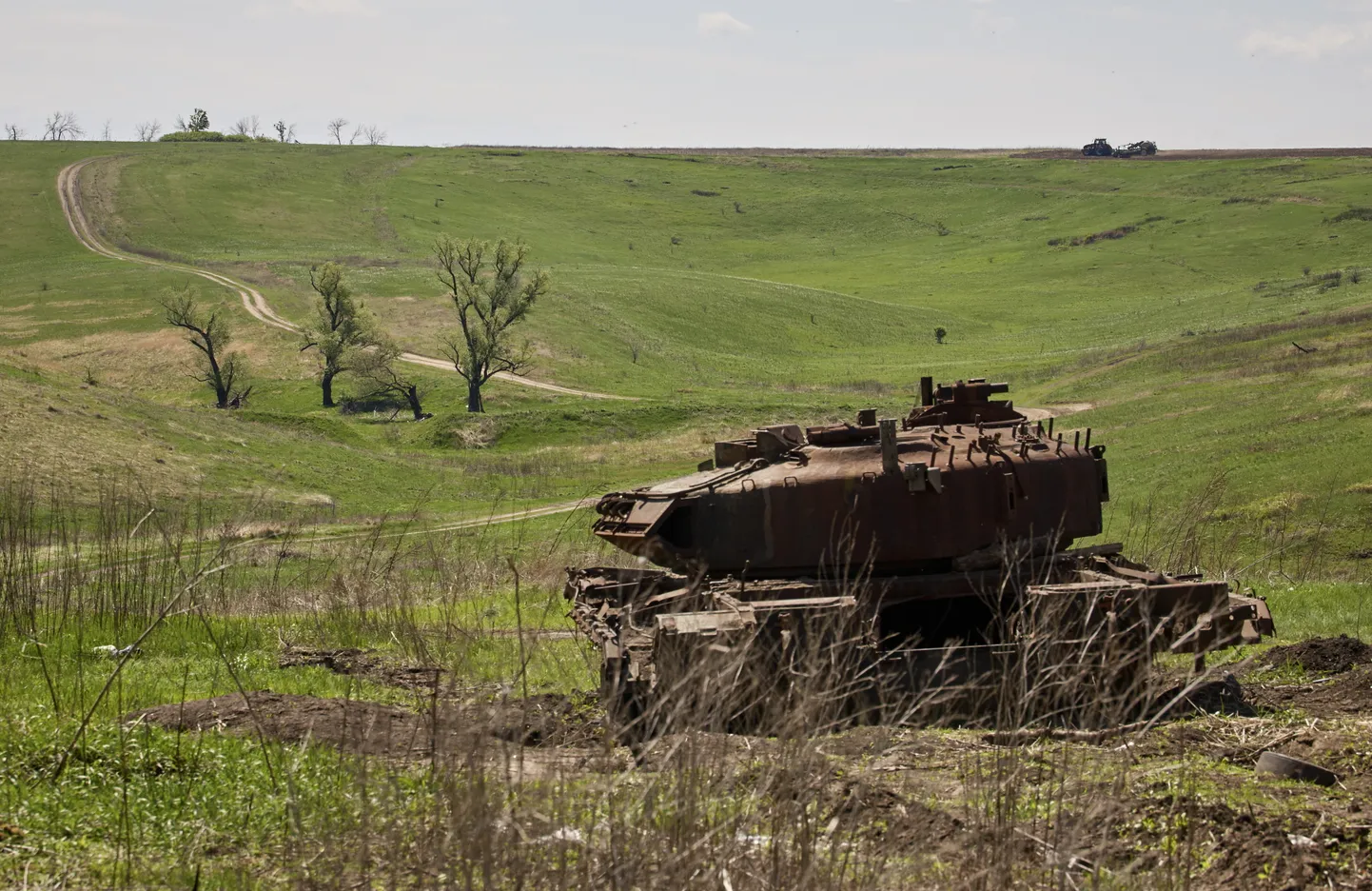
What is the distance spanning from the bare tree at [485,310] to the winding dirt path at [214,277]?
99 cm

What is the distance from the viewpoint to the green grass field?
1118 cm

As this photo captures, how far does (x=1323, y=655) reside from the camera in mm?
13375

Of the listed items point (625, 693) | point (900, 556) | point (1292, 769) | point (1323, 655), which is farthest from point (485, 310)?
point (1292, 769)

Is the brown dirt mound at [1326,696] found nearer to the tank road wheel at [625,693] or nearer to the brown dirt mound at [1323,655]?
the brown dirt mound at [1323,655]

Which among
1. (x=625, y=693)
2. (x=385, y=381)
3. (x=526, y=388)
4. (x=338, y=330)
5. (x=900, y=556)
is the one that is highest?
(x=900, y=556)

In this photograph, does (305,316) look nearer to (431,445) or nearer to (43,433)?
(431,445)

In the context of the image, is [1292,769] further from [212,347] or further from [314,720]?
[212,347]

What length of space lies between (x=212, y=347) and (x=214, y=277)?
18700 millimetres

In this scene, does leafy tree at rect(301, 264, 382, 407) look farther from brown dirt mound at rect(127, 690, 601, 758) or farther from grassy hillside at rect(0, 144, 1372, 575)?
brown dirt mound at rect(127, 690, 601, 758)

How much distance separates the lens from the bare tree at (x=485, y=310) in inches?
2333

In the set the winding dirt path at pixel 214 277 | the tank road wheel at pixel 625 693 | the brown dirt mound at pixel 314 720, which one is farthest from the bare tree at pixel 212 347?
the tank road wheel at pixel 625 693

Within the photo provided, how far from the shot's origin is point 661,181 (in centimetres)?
12631

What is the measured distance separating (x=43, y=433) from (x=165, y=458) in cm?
318

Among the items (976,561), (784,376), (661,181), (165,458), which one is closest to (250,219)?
(661,181)
